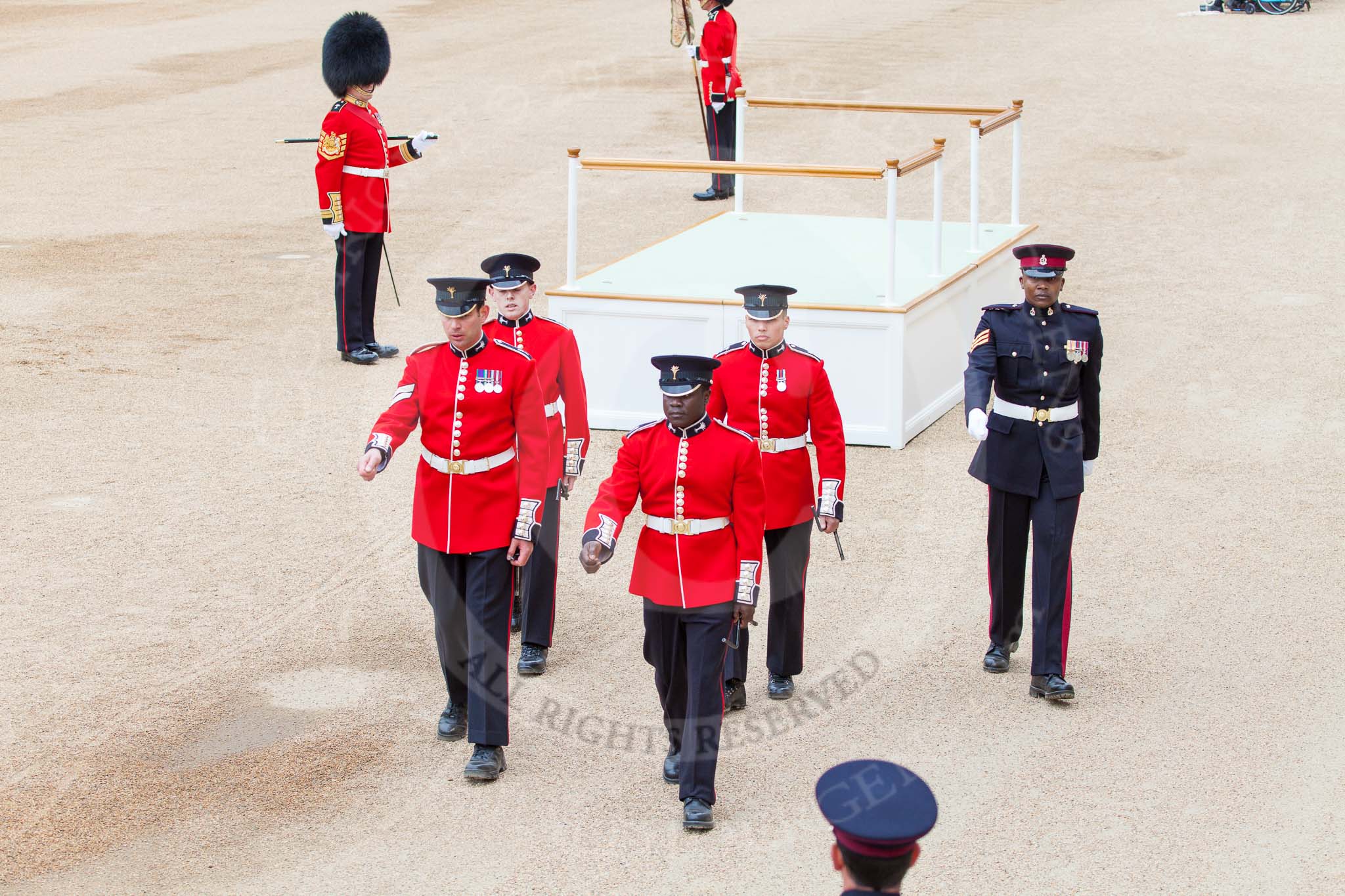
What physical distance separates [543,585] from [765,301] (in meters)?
1.46

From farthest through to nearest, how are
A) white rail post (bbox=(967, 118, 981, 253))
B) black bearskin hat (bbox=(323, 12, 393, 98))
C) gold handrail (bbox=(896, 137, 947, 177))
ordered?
1. black bearskin hat (bbox=(323, 12, 393, 98))
2. white rail post (bbox=(967, 118, 981, 253))
3. gold handrail (bbox=(896, 137, 947, 177))

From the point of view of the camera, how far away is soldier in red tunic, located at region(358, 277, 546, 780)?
5.85m

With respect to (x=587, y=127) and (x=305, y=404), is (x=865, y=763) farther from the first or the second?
(x=587, y=127)

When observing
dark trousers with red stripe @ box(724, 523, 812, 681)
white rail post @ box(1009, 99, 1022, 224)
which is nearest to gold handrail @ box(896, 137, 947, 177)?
white rail post @ box(1009, 99, 1022, 224)

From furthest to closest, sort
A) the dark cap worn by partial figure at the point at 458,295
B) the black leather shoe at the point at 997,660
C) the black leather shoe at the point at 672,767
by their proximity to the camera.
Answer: the black leather shoe at the point at 997,660 < the dark cap worn by partial figure at the point at 458,295 < the black leather shoe at the point at 672,767

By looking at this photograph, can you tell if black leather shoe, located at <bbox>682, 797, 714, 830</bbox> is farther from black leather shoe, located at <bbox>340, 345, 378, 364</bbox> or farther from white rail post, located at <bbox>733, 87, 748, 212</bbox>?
white rail post, located at <bbox>733, 87, 748, 212</bbox>

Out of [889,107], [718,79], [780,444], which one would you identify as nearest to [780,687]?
[780,444]

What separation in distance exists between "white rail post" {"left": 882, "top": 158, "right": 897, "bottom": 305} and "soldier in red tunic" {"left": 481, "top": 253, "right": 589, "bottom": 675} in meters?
2.80

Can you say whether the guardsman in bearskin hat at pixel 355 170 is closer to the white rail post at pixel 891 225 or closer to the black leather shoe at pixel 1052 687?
the white rail post at pixel 891 225

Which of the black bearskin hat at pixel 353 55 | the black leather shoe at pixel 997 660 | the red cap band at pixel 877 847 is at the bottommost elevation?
the black leather shoe at pixel 997 660

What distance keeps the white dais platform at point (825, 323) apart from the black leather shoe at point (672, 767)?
3.90 meters

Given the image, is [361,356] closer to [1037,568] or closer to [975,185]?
[975,185]

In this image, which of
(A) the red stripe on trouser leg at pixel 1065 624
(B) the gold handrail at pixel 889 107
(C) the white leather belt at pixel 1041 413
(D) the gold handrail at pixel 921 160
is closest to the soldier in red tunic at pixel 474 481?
(C) the white leather belt at pixel 1041 413

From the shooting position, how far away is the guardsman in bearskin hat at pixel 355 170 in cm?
1079
